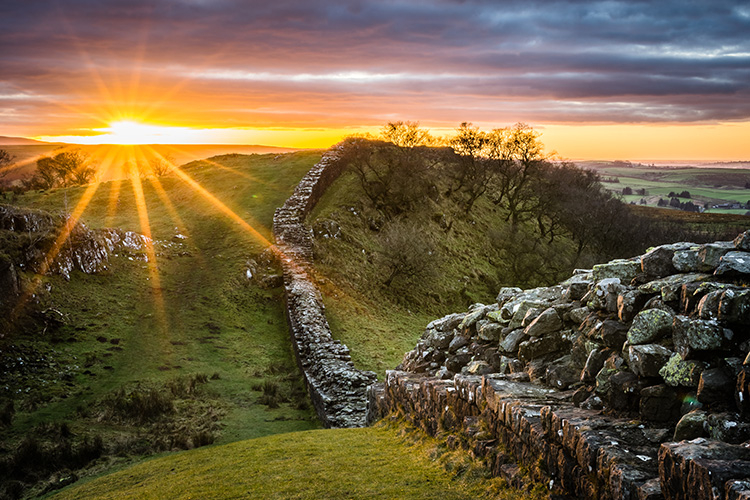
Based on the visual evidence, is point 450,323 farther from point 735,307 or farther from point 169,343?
point 169,343

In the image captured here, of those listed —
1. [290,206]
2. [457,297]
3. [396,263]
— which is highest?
[290,206]

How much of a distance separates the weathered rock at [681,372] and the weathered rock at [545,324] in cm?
282

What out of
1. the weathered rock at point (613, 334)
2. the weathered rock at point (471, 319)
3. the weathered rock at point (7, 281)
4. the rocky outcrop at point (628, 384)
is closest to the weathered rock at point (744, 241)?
the rocky outcrop at point (628, 384)

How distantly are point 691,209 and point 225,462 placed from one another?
8620 cm

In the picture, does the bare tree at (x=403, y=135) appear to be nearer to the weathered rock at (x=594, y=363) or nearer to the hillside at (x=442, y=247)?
the hillside at (x=442, y=247)

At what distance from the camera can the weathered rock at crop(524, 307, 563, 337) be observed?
9.32 m

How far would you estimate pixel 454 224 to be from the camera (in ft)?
181

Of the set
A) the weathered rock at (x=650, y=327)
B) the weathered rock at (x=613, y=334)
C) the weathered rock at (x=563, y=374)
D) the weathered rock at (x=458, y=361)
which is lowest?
the weathered rock at (x=458, y=361)

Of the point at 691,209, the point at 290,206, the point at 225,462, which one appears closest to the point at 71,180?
the point at 290,206

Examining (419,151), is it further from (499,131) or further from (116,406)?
(116,406)

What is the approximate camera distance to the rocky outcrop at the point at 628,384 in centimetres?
545

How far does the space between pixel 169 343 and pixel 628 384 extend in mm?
20874

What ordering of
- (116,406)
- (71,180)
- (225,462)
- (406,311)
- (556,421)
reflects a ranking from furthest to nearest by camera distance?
(71,180), (406,311), (116,406), (225,462), (556,421)

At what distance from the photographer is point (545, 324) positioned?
9.39m
